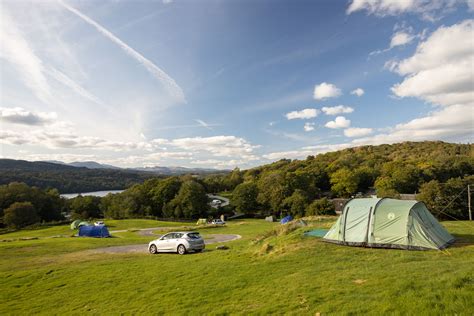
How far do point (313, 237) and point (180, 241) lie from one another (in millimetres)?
9091

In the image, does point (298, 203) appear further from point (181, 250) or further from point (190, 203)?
point (181, 250)

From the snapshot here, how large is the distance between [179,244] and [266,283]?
11.0 m

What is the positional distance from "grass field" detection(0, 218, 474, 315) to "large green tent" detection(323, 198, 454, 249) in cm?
73

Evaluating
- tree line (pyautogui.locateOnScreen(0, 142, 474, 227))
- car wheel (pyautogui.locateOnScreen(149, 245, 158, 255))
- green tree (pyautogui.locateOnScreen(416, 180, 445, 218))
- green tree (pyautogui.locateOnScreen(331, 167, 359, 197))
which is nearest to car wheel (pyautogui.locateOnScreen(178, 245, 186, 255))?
car wheel (pyautogui.locateOnScreen(149, 245, 158, 255))

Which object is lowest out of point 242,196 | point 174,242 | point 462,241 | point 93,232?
point 93,232

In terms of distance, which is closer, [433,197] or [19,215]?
[433,197]

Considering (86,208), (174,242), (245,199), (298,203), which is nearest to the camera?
(174,242)

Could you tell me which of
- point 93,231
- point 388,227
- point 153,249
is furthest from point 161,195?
point 388,227

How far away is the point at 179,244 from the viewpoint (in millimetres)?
20047

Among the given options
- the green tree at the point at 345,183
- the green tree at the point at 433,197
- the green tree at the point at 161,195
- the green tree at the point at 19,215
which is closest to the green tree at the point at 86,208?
the green tree at the point at 19,215

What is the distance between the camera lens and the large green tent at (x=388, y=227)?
44.8 feet

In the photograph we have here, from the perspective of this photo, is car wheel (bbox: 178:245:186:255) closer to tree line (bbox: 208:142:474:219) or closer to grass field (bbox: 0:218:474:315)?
grass field (bbox: 0:218:474:315)

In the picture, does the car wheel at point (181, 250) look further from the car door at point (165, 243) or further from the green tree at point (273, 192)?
the green tree at point (273, 192)

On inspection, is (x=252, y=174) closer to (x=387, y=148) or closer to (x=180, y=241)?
(x=387, y=148)
